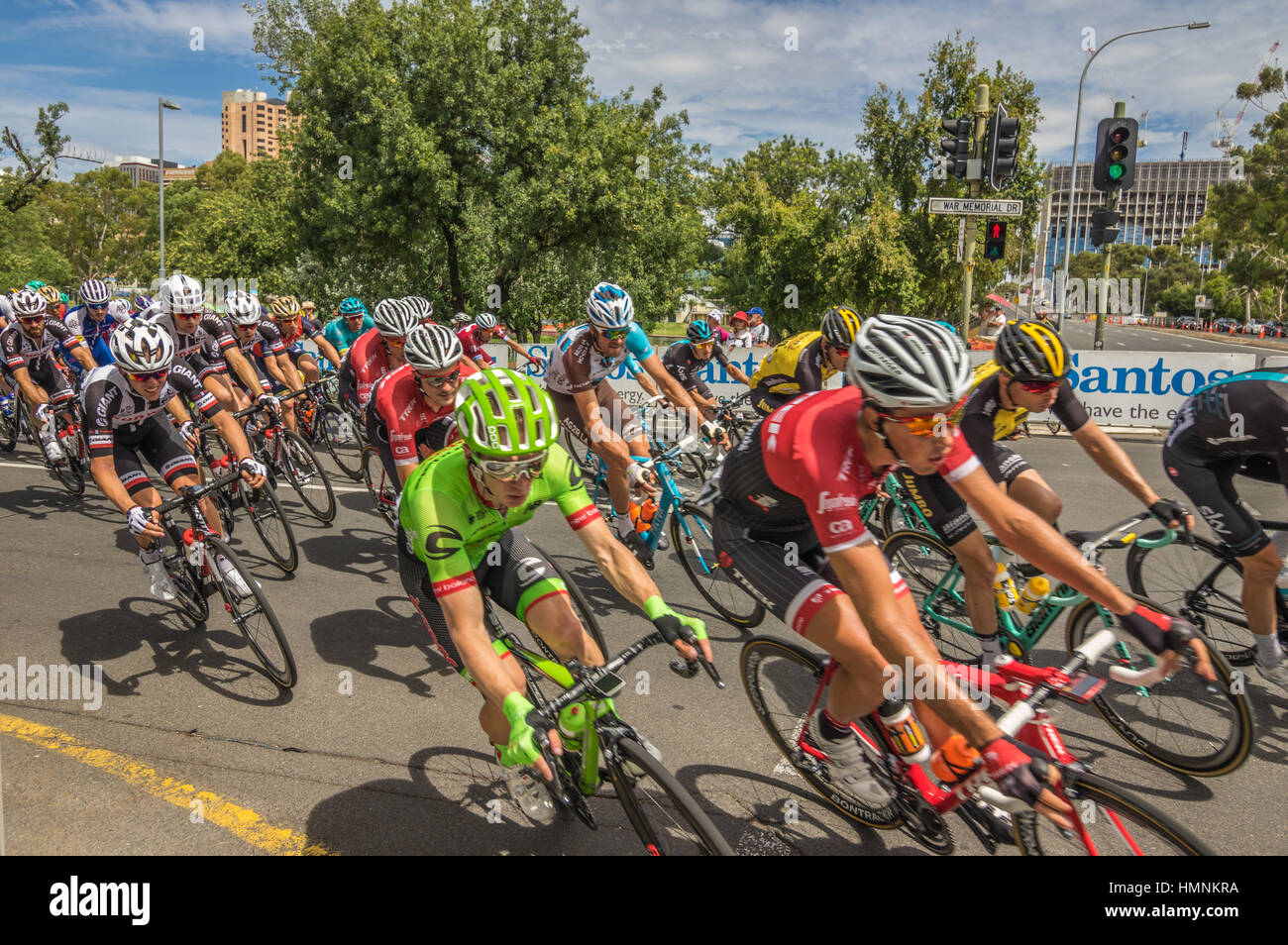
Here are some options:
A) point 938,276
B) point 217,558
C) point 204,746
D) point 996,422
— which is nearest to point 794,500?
point 996,422

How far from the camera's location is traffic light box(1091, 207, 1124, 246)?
15.0 metres

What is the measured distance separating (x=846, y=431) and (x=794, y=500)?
0.61 metres

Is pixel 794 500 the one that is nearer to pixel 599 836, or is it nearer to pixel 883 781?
pixel 883 781

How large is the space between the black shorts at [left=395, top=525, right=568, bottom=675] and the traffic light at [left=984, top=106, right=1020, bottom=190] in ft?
39.9

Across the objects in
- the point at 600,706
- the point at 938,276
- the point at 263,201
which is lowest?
the point at 600,706

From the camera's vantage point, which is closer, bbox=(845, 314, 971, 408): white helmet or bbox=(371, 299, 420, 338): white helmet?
bbox=(845, 314, 971, 408): white helmet

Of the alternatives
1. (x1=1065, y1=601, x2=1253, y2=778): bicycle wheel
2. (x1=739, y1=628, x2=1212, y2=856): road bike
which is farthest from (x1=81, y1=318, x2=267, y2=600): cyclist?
(x1=1065, y1=601, x2=1253, y2=778): bicycle wheel

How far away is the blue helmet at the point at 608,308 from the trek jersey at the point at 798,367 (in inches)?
48.7

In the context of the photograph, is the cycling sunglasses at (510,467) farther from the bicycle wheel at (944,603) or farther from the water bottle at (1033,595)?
the water bottle at (1033,595)

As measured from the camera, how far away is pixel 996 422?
15.2 feet

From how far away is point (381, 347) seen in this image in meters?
7.14

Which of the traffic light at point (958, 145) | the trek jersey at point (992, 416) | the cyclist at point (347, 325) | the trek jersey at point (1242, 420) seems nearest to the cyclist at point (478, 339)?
the cyclist at point (347, 325)

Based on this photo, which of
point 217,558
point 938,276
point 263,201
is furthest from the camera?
point 263,201

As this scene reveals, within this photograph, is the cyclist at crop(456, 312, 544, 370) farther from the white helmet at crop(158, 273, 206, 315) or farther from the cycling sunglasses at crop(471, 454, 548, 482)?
the cycling sunglasses at crop(471, 454, 548, 482)
